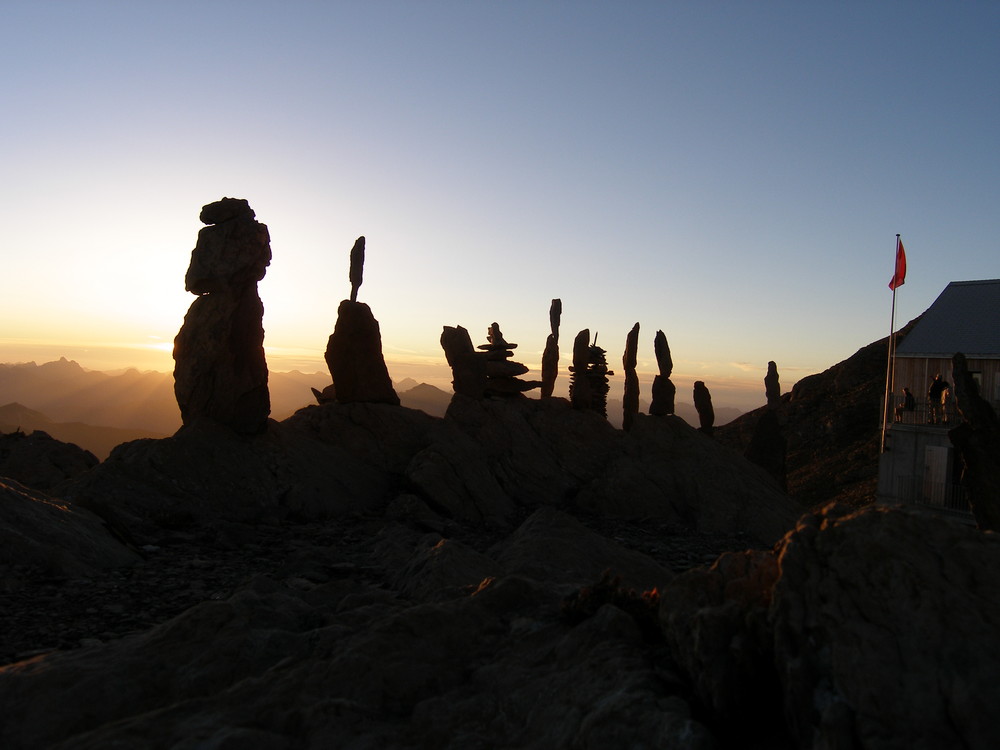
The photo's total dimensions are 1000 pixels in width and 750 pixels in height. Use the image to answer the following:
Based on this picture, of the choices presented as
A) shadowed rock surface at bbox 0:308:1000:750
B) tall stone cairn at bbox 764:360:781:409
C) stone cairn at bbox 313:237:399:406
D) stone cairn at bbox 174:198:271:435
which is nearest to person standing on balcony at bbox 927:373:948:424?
tall stone cairn at bbox 764:360:781:409

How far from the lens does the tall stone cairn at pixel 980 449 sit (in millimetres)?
16688

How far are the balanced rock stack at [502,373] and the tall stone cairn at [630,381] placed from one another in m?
4.03

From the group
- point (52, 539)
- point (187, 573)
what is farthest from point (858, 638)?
point (52, 539)

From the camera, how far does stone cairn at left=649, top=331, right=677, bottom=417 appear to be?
3028 cm

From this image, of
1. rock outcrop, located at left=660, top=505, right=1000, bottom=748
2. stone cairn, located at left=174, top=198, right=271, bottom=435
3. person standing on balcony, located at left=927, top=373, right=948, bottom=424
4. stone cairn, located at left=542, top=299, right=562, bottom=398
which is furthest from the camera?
stone cairn, located at left=542, top=299, right=562, bottom=398

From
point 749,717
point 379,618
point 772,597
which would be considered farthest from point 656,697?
point 379,618

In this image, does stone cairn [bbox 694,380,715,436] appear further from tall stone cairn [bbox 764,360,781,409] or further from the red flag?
the red flag

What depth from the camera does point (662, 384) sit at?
30609 mm

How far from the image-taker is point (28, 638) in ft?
29.4

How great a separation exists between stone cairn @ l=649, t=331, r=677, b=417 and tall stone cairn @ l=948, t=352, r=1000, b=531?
44.8 feet

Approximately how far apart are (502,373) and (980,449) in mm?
17863

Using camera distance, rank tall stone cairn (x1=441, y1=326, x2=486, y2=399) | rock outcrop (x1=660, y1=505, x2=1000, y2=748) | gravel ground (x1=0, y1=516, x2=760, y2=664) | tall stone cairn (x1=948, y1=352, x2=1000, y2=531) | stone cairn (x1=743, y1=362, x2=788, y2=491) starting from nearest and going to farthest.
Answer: rock outcrop (x1=660, y1=505, x2=1000, y2=748)
gravel ground (x1=0, y1=516, x2=760, y2=664)
tall stone cairn (x1=948, y1=352, x2=1000, y2=531)
tall stone cairn (x1=441, y1=326, x2=486, y2=399)
stone cairn (x1=743, y1=362, x2=788, y2=491)

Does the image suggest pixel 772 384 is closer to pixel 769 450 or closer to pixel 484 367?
pixel 769 450

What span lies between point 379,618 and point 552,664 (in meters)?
1.90
